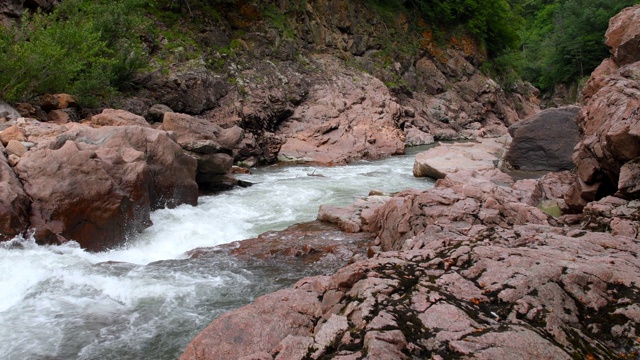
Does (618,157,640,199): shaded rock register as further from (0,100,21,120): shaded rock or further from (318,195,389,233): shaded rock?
(0,100,21,120): shaded rock

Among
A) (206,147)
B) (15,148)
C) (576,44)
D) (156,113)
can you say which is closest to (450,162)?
(206,147)

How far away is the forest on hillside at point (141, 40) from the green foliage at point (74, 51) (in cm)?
3

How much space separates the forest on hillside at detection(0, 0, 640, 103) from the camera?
44.0 ft

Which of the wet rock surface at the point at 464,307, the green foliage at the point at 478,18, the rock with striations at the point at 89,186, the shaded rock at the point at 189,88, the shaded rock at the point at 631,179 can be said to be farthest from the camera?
the green foliage at the point at 478,18

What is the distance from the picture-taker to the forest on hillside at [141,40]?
44.0 feet

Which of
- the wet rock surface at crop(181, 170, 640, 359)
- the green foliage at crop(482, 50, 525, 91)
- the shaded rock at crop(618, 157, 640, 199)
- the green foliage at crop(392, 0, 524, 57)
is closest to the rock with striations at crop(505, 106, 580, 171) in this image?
the shaded rock at crop(618, 157, 640, 199)

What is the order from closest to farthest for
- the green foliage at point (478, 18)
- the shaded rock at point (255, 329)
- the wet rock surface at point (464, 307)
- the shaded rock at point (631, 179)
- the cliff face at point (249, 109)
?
the wet rock surface at point (464, 307), the shaded rock at point (255, 329), the shaded rock at point (631, 179), the cliff face at point (249, 109), the green foliage at point (478, 18)

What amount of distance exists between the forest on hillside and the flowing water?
6.34 metres

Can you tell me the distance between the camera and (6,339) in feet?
18.1

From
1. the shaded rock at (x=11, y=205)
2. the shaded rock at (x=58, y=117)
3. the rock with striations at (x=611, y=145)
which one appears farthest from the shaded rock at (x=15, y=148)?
the rock with striations at (x=611, y=145)

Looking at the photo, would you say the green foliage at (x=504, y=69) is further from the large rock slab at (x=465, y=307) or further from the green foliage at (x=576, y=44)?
the large rock slab at (x=465, y=307)

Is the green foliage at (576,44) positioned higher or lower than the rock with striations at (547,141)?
higher

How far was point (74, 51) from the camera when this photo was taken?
15297 mm

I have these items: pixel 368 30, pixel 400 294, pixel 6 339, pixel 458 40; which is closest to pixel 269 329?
pixel 400 294
